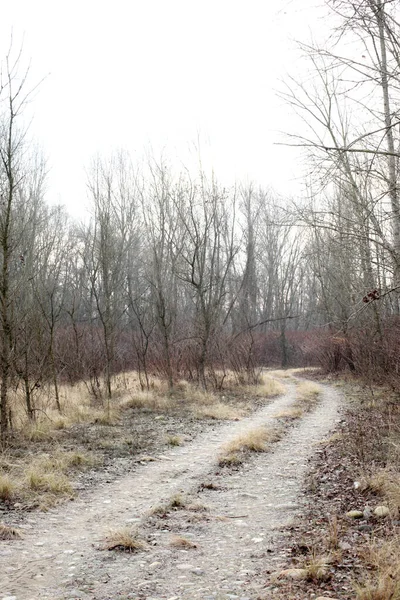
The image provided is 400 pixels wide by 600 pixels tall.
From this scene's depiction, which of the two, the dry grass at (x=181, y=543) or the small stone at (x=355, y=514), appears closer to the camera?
the dry grass at (x=181, y=543)

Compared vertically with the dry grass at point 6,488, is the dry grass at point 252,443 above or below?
below

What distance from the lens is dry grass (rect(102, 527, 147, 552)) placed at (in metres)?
4.35

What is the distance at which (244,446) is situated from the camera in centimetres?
832

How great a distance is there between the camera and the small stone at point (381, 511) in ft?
14.8

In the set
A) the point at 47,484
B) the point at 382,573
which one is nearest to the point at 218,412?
the point at 47,484

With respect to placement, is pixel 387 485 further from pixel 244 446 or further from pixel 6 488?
pixel 6 488

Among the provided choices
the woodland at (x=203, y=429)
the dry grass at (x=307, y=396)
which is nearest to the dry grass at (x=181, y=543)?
the woodland at (x=203, y=429)

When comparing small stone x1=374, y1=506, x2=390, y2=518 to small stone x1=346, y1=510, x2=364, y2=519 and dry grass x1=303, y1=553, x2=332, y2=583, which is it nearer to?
small stone x1=346, y1=510, x2=364, y2=519

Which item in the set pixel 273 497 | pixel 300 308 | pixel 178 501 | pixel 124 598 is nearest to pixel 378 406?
pixel 273 497

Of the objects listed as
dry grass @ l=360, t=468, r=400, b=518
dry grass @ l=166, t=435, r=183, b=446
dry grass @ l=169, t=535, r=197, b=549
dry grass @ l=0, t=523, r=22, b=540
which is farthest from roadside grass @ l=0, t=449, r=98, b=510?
dry grass @ l=360, t=468, r=400, b=518

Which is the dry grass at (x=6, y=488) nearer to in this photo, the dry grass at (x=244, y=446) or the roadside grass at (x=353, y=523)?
the dry grass at (x=244, y=446)

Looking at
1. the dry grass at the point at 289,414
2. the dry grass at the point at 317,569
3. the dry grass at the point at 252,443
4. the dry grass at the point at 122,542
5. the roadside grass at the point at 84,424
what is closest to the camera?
the dry grass at the point at 317,569

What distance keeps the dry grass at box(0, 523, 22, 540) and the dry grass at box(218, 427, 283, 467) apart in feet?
11.1

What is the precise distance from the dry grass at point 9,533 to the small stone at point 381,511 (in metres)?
3.16
